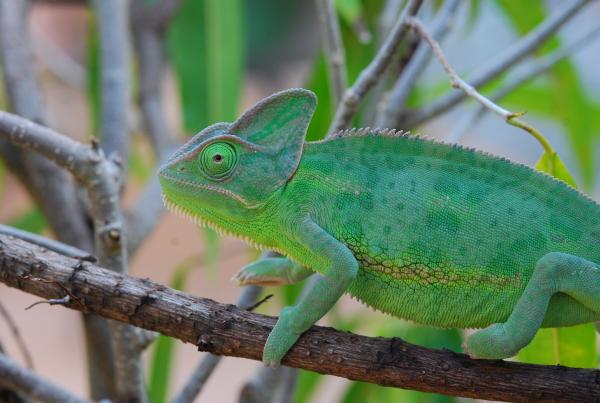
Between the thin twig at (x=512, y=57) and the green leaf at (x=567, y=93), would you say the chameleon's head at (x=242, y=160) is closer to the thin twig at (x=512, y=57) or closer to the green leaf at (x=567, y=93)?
the thin twig at (x=512, y=57)

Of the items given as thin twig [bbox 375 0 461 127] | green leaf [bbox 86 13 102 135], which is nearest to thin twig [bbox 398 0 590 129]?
thin twig [bbox 375 0 461 127]

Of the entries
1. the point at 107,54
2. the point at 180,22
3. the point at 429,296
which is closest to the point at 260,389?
the point at 429,296

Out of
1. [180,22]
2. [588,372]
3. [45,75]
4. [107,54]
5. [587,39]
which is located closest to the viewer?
[588,372]

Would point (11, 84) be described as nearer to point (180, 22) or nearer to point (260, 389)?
point (180, 22)

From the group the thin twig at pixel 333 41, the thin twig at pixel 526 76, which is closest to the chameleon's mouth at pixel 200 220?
the thin twig at pixel 333 41

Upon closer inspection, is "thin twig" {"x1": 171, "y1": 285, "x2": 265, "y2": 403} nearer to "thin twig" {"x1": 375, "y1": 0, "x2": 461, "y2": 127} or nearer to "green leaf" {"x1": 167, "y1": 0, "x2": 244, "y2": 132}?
"thin twig" {"x1": 375, "y1": 0, "x2": 461, "y2": 127}
